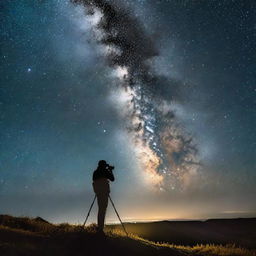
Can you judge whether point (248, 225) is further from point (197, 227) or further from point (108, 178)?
point (108, 178)

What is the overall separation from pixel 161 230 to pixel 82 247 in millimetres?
13830

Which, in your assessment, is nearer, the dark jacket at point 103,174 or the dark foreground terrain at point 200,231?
the dark jacket at point 103,174

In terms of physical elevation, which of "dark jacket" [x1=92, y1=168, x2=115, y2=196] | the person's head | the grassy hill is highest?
the person's head

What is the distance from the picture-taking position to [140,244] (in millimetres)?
10578

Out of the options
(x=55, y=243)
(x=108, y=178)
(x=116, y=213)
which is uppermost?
(x=108, y=178)

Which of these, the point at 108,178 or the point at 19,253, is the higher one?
the point at 108,178

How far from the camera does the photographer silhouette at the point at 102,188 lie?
10.5 m

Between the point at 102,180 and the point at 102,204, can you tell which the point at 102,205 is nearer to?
the point at 102,204

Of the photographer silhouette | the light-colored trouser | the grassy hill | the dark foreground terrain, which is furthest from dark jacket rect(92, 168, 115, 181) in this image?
the dark foreground terrain

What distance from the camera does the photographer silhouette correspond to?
10547 millimetres

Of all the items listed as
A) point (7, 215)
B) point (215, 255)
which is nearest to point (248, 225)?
point (215, 255)

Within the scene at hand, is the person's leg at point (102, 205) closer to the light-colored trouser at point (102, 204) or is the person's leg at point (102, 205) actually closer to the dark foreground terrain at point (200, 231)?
the light-colored trouser at point (102, 204)

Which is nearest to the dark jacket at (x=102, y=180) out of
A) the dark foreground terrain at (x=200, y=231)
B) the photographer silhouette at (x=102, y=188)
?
the photographer silhouette at (x=102, y=188)

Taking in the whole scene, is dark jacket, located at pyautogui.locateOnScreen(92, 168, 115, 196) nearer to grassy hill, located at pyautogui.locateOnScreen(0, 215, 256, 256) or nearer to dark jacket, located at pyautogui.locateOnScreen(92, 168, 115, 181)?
dark jacket, located at pyautogui.locateOnScreen(92, 168, 115, 181)
